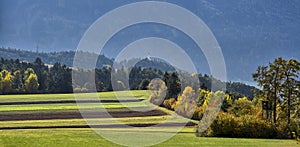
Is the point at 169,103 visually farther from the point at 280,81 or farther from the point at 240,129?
the point at 240,129

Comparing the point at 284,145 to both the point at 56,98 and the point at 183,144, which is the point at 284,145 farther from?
the point at 56,98

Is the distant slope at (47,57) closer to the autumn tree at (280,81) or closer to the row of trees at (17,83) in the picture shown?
the row of trees at (17,83)

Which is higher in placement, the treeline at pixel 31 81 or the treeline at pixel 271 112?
the treeline at pixel 31 81

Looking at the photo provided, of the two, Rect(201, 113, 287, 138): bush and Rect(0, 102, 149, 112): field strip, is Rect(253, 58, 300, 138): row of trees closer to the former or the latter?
Rect(201, 113, 287, 138): bush

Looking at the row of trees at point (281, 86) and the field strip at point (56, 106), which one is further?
the field strip at point (56, 106)

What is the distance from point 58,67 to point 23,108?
117ft

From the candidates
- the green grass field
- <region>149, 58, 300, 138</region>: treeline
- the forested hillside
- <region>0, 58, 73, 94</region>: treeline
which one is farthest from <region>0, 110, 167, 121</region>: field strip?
<region>0, 58, 73, 94</region>: treeline

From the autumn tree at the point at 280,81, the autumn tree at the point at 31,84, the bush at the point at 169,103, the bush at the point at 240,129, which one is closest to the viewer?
the bush at the point at 240,129

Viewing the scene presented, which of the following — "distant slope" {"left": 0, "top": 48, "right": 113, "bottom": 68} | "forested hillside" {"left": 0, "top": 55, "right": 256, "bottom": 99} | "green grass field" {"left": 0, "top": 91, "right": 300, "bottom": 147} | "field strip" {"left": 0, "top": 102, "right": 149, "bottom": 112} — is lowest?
"green grass field" {"left": 0, "top": 91, "right": 300, "bottom": 147}

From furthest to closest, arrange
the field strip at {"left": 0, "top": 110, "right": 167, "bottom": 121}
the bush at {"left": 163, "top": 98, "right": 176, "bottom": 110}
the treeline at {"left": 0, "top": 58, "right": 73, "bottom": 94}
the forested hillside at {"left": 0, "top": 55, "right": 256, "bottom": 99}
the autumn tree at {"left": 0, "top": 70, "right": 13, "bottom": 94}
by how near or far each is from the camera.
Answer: the forested hillside at {"left": 0, "top": 55, "right": 256, "bottom": 99}
the treeline at {"left": 0, "top": 58, "right": 73, "bottom": 94}
the autumn tree at {"left": 0, "top": 70, "right": 13, "bottom": 94}
the bush at {"left": 163, "top": 98, "right": 176, "bottom": 110}
the field strip at {"left": 0, "top": 110, "right": 167, "bottom": 121}

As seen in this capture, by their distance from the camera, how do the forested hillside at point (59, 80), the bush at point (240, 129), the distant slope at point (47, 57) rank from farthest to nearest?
the distant slope at point (47, 57)
the forested hillside at point (59, 80)
the bush at point (240, 129)

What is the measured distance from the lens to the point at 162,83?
52.6m

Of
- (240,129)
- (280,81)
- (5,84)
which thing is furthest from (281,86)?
(5,84)

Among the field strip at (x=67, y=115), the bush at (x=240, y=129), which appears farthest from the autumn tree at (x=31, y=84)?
the bush at (x=240, y=129)
